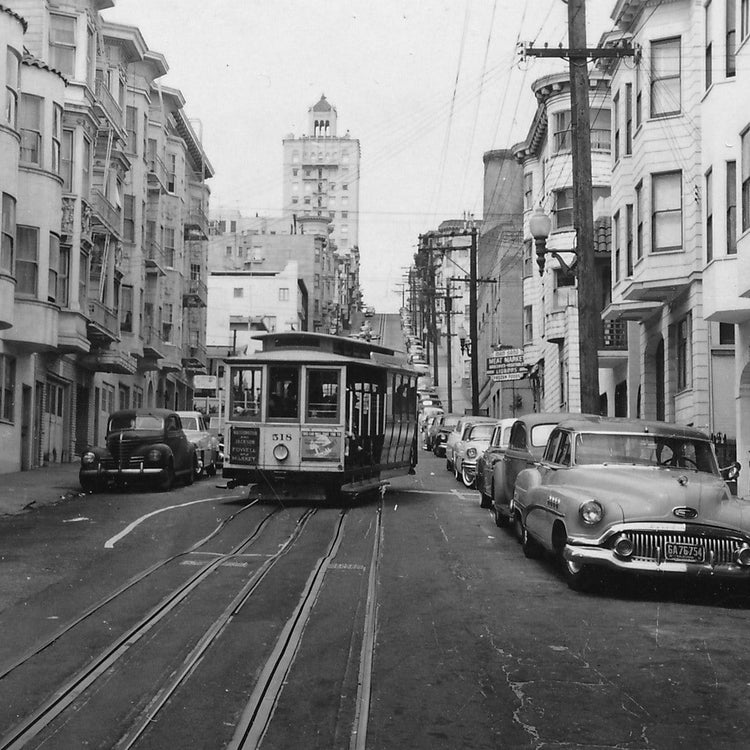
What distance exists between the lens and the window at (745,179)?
21094 mm

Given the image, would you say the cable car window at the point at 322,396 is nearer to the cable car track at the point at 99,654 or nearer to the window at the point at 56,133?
the cable car track at the point at 99,654

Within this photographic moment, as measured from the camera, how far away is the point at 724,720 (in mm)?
7164

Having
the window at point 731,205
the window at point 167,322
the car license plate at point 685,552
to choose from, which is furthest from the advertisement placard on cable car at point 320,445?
the window at point 167,322

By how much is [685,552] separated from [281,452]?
1091 cm

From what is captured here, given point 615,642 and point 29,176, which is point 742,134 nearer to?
point 615,642

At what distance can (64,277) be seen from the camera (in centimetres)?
3512

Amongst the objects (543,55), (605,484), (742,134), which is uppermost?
(543,55)

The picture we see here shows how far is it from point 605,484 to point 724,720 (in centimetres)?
559

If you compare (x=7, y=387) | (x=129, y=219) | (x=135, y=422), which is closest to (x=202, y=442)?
(x=135, y=422)

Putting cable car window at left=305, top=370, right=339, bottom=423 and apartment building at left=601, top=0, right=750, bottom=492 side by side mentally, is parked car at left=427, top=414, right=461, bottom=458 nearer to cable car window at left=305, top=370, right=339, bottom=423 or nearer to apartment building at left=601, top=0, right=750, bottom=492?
apartment building at left=601, top=0, right=750, bottom=492

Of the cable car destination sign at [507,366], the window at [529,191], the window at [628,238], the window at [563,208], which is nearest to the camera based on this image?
the window at [628,238]

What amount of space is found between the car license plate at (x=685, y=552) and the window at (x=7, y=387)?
74.9 ft

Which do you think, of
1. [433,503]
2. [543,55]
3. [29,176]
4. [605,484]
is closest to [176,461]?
[433,503]

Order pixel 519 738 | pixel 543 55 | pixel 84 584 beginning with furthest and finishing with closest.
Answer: pixel 543 55, pixel 84 584, pixel 519 738
